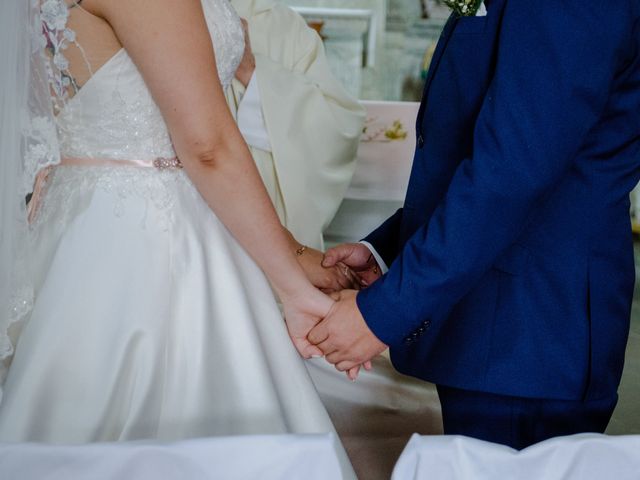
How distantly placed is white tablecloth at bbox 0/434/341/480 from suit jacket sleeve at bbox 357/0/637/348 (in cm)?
46

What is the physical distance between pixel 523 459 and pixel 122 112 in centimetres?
84

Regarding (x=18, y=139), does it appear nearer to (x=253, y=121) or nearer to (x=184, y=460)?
(x=184, y=460)

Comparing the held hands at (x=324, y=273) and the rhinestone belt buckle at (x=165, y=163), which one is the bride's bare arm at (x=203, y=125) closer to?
the rhinestone belt buckle at (x=165, y=163)

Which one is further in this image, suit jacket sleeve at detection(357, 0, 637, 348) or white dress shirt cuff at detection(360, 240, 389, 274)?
white dress shirt cuff at detection(360, 240, 389, 274)

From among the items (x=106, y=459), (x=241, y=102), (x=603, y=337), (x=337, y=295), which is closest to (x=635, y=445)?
(x=603, y=337)

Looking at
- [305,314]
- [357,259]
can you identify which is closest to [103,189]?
[305,314]

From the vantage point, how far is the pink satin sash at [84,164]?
52.9 inches

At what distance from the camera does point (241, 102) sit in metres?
2.39

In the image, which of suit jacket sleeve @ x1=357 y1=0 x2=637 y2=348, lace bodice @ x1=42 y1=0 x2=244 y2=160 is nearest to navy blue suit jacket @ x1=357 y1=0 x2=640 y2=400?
suit jacket sleeve @ x1=357 y1=0 x2=637 y2=348

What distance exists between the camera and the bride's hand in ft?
4.67

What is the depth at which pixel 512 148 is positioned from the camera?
1.17 metres

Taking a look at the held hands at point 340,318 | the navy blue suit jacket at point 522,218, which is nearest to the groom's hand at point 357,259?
the held hands at point 340,318

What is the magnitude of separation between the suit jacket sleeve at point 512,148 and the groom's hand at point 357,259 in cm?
32

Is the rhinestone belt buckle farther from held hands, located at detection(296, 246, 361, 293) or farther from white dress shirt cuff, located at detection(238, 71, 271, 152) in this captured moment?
white dress shirt cuff, located at detection(238, 71, 271, 152)
